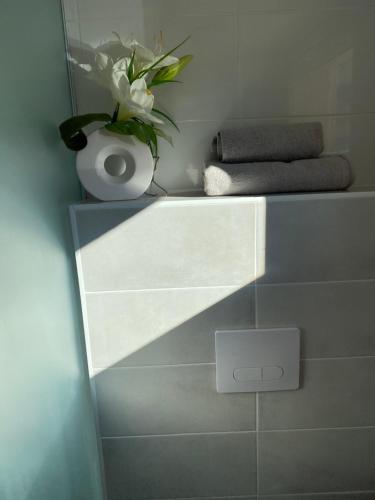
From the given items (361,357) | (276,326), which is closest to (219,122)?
(276,326)

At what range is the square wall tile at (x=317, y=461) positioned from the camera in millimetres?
1181

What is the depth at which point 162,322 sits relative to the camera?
1.10m

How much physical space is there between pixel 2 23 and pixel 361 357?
108cm

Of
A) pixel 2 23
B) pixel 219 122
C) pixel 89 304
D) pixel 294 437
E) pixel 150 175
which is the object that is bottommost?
pixel 294 437

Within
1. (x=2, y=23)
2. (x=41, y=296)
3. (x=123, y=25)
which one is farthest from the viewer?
(x=123, y=25)

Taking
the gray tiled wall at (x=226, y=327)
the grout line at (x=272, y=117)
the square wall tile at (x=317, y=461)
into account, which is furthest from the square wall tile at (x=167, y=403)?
the grout line at (x=272, y=117)

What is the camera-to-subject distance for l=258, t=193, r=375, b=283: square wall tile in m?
1.04

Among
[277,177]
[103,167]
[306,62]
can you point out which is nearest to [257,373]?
[277,177]

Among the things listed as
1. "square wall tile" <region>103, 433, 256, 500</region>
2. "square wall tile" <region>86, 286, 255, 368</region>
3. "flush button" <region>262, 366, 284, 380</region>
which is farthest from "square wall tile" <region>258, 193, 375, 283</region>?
"square wall tile" <region>103, 433, 256, 500</region>

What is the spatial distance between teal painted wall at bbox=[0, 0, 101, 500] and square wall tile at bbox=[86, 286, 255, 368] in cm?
9

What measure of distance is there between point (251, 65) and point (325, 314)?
70cm

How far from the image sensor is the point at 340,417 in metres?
1.17

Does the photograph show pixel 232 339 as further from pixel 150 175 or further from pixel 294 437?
pixel 150 175

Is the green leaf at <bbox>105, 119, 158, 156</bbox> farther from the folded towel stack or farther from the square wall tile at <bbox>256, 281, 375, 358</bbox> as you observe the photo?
the square wall tile at <bbox>256, 281, 375, 358</bbox>
